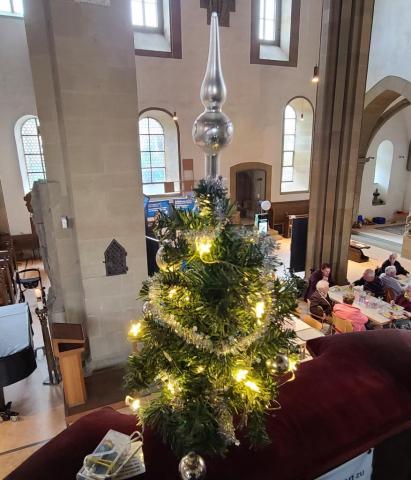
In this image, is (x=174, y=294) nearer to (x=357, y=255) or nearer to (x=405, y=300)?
(x=405, y=300)

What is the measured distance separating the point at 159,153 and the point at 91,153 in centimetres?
801

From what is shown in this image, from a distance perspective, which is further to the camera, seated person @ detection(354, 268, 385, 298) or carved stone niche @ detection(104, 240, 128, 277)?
seated person @ detection(354, 268, 385, 298)

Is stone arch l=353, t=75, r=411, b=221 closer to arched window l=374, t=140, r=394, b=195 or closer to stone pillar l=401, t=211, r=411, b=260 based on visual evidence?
arched window l=374, t=140, r=394, b=195

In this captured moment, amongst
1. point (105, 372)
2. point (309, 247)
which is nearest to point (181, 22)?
point (309, 247)

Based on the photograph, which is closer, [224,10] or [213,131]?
[213,131]

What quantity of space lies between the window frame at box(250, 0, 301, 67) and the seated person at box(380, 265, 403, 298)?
865 cm

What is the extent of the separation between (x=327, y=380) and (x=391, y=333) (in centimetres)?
67

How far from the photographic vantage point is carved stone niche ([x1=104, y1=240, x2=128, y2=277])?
155 inches

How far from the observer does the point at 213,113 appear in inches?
77.5

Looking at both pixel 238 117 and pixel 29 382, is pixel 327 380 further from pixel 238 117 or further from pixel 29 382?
pixel 238 117

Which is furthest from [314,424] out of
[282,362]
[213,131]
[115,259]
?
[115,259]

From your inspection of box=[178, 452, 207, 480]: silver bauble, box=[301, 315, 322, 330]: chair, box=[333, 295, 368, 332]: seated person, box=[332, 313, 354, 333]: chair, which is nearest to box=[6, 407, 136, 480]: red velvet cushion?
box=[178, 452, 207, 480]: silver bauble

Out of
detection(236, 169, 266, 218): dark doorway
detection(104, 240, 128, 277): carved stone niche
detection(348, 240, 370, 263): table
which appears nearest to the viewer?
detection(104, 240, 128, 277): carved stone niche

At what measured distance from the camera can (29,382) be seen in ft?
14.3
